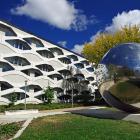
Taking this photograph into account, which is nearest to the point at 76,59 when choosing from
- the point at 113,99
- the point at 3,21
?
the point at 3,21

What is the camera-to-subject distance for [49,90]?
60.5m

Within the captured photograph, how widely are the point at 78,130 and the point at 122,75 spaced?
14.3 feet

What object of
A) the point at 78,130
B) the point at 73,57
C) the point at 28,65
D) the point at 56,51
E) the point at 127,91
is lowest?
the point at 78,130

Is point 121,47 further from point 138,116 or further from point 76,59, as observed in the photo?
point 76,59

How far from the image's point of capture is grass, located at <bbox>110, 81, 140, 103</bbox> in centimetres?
2003

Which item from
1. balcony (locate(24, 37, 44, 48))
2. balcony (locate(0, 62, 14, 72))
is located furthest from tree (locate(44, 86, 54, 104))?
balcony (locate(24, 37, 44, 48))

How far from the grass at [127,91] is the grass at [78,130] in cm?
132

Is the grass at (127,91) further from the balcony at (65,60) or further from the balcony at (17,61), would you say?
the balcony at (65,60)

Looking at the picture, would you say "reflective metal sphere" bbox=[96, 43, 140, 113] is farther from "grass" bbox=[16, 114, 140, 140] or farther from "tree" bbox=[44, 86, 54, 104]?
"tree" bbox=[44, 86, 54, 104]

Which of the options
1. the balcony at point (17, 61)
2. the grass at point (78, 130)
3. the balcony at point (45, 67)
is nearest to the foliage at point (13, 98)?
the balcony at point (17, 61)

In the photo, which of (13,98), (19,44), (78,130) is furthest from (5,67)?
(78,130)

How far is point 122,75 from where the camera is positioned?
19984mm

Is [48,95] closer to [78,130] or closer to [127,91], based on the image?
[127,91]

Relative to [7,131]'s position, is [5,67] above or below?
above
